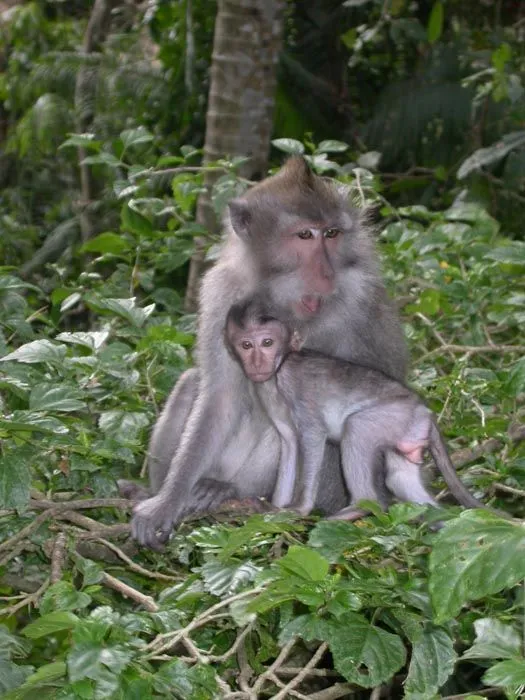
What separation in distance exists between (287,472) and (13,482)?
123cm

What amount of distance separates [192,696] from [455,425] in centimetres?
178

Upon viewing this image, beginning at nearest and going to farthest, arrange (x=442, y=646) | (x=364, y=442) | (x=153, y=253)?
1. (x=442, y=646)
2. (x=364, y=442)
3. (x=153, y=253)

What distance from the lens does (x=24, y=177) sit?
33.8ft

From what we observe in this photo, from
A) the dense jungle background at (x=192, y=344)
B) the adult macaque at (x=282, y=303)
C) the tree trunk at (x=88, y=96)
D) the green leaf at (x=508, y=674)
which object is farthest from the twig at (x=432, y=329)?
the tree trunk at (x=88, y=96)

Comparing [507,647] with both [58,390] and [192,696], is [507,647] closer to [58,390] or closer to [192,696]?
[192,696]

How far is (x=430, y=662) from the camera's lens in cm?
196

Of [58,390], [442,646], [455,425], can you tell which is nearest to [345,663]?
[442,646]

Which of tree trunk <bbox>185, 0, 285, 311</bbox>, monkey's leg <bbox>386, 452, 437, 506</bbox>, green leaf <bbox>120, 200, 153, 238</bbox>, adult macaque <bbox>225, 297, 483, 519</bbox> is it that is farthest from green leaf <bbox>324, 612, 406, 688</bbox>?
tree trunk <bbox>185, 0, 285, 311</bbox>

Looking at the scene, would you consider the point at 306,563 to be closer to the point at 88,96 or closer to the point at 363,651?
the point at 363,651

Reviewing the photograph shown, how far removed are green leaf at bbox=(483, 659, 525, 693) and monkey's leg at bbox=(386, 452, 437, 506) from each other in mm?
1520

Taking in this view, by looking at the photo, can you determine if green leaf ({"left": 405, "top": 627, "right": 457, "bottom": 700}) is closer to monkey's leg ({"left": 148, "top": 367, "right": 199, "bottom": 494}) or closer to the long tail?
the long tail

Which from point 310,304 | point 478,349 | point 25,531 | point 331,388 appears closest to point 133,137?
point 310,304

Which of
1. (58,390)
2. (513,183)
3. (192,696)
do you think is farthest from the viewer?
(513,183)

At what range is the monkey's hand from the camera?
2.96 m
